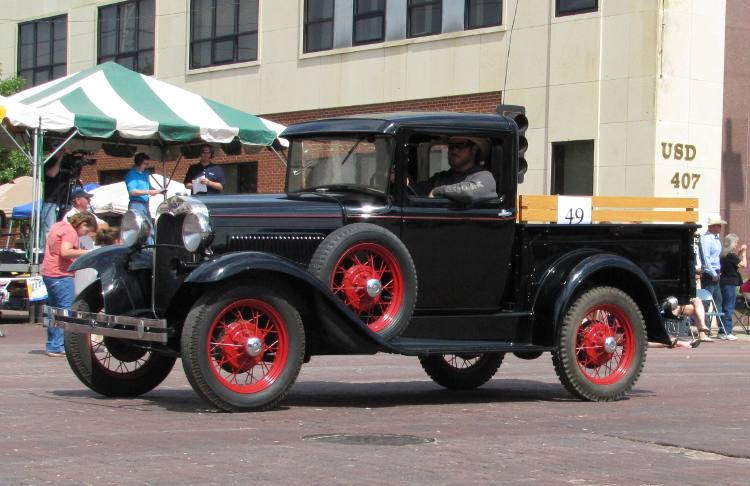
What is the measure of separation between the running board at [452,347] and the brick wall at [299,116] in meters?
13.6

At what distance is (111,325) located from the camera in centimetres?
877

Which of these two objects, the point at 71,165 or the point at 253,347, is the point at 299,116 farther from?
the point at 253,347

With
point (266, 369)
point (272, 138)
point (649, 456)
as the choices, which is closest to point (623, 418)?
point (649, 456)

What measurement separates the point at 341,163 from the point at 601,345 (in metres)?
2.47

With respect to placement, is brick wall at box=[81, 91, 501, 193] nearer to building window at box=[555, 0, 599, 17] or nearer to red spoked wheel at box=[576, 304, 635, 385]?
Result: building window at box=[555, 0, 599, 17]

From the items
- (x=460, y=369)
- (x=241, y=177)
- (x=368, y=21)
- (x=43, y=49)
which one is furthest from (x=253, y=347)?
(x=43, y=49)

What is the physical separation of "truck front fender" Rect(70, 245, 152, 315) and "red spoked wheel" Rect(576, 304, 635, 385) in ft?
11.0

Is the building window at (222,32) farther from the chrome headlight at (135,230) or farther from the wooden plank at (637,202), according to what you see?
the chrome headlight at (135,230)

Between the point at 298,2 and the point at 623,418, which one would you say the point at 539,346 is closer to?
the point at 623,418

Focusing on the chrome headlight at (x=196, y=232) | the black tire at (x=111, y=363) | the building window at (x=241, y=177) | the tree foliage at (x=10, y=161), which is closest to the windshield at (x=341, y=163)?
the chrome headlight at (x=196, y=232)

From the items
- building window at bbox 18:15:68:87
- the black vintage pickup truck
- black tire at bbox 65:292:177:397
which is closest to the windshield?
the black vintage pickup truck

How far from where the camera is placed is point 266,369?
912 centimetres

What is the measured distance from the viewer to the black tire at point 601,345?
980cm

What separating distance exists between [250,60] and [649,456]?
80.5 ft
